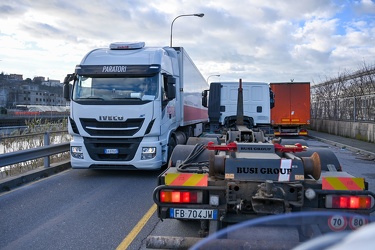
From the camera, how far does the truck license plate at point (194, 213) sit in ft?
13.6

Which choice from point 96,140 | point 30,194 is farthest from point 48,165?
point 30,194

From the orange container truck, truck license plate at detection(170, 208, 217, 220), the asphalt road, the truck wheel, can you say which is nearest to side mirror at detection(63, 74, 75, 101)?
the asphalt road

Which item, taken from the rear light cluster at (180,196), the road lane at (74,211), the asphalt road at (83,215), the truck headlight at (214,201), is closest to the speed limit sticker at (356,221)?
the truck headlight at (214,201)

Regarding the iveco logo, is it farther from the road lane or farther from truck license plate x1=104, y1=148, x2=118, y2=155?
the road lane

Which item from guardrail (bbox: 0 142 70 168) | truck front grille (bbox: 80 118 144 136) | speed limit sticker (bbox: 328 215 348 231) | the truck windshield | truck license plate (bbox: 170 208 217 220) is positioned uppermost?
the truck windshield

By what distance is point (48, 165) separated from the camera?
10.2m

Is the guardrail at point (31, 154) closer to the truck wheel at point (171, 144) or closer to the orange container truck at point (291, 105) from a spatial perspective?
the truck wheel at point (171, 144)

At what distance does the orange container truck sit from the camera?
22094mm

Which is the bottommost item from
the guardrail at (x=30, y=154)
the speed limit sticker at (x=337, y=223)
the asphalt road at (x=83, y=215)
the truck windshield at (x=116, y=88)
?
the asphalt road at (x=83, y=215)

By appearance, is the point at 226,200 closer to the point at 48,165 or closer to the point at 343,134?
the point at 48,165

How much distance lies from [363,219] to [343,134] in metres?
23.7

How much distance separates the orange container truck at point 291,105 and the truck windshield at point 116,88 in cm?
1397

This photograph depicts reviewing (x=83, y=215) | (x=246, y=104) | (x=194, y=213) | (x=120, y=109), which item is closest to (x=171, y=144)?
(x=120, y=109)

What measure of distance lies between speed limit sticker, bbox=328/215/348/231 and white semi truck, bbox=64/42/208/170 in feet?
23.6
